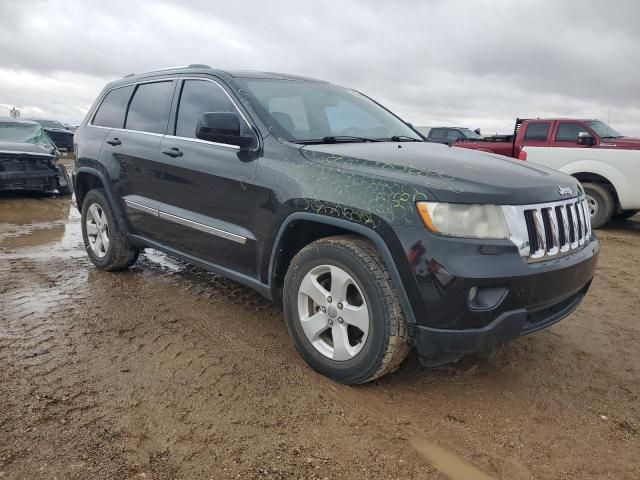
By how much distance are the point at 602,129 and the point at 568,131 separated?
59 centimetres

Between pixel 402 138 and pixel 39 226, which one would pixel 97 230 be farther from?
pixel 402 138

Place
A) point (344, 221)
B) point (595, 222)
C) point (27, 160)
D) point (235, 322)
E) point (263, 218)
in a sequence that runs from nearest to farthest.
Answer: point (344, 221) → point (263, 218) → point (235, 322) → point (595, 222) → point (27, 160)

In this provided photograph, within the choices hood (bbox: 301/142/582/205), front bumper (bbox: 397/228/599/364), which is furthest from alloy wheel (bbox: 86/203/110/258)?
front bumper (bbox: 397/228/599/364)

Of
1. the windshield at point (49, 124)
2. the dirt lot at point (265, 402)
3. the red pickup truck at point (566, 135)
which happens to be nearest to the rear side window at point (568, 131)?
the red pickup truck at point (566, 135)

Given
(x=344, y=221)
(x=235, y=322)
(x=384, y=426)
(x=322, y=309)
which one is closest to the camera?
(x=384, y=426)

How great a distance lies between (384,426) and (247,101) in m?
2.17

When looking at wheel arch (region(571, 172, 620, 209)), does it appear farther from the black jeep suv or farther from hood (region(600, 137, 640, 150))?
the black jeep suv

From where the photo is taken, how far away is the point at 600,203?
8320mm

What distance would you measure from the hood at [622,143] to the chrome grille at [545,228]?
22.0ft

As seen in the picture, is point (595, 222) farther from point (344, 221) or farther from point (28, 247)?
Result: point (28, 247)

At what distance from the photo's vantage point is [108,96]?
16.3 ft

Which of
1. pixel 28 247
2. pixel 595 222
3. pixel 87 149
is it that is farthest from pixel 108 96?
pixel 595 222

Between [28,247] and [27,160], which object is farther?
[27,160]

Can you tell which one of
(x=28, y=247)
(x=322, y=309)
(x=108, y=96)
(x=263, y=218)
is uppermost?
(x=108, y=96)
